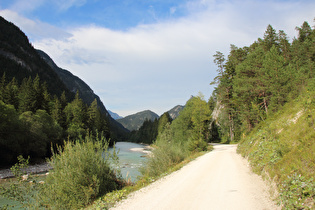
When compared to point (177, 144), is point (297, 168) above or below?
above

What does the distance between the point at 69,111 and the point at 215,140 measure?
4949 cm

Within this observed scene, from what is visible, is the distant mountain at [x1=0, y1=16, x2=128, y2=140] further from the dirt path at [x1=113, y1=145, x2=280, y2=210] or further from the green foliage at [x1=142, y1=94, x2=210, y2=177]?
the dirt path at [x1=113, y1=145, x2=280, y2=210]

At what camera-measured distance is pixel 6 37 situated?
13488cm

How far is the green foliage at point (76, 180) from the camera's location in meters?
7.04

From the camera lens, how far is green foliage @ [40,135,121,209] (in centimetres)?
704

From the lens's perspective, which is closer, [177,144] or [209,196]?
[209,196]

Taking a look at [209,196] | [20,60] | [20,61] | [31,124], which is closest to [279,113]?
[209,196]

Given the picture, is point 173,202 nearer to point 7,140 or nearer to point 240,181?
point 240,181

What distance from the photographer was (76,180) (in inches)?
287

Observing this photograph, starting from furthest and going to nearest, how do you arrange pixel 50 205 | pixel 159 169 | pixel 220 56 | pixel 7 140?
1. pixel 220 56
2. pixel 7 140
3. pixel 159 169
4. pixel 50 205

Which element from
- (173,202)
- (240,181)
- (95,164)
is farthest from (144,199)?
(240,181)

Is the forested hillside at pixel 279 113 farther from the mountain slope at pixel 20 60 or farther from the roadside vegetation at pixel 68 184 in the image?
the mountain slope at pixel 20 60

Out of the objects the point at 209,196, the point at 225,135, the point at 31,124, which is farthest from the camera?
the point at 225,135

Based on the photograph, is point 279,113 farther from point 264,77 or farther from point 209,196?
point 209,196
